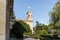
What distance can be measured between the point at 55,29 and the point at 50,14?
7.17 ft

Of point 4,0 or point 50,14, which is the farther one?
point 50,14

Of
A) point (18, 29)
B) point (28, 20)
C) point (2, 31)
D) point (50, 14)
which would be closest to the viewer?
point (2, 31)

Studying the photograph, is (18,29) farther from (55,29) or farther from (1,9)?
(1,9)

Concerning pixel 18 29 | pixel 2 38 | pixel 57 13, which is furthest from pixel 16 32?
pixel 2 38

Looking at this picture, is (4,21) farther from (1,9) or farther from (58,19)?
(58,19)

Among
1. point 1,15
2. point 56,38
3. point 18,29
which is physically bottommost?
point 56,38

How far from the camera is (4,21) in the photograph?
3.62 meters

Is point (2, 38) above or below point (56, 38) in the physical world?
above

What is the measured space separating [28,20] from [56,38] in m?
38.5

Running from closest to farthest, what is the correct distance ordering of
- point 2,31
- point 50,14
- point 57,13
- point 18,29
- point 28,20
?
point 2,31
point 18,29
point 57,13
point 50,14
point 28,20

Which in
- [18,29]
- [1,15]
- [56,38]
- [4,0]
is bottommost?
[56,38]

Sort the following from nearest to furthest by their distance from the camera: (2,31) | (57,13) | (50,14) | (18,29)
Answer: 1. (2,31)
2. (18,29)
3. (57,13)
4. (50,14)

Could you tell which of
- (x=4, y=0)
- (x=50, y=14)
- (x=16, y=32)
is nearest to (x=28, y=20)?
(x=50, y=14)

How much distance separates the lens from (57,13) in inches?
944
